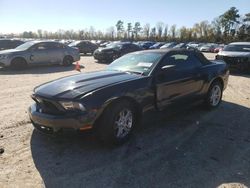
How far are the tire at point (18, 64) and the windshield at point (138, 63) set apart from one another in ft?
32.0

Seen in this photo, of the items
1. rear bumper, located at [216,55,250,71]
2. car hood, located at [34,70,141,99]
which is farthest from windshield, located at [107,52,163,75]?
rear bumper, located at [216,55,250,71]

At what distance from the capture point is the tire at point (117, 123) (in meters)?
4.29

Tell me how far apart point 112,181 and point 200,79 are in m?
3.66

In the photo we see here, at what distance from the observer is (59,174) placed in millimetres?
3703

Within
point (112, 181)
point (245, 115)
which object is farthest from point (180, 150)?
point (245, 115)

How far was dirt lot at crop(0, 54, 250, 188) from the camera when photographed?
3.63 meters

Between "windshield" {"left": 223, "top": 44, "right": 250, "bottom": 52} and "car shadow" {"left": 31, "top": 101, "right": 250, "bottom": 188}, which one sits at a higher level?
"windshield" {"left": 223, "top": 44, "right": 250, "bottom": 52}

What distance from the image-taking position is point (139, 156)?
14.1ft

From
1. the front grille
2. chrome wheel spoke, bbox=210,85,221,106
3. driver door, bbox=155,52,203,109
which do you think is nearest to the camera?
the front grille

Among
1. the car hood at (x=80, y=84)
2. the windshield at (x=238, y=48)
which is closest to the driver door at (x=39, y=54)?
the windshield at (x=238, y=48)

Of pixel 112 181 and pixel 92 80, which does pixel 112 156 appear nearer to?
pixel 112 181

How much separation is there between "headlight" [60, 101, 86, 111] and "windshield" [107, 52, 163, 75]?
1536 millimetres

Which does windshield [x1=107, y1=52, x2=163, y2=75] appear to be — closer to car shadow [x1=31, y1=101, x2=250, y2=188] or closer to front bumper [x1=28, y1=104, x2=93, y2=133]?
car shadow [x1=31, y1=101, x2=250, y2=188]

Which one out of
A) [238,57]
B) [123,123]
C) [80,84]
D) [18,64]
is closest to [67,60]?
[18,64]
